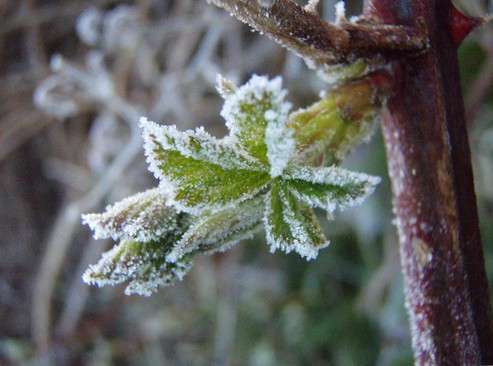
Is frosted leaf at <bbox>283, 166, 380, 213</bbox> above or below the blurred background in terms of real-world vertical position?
below

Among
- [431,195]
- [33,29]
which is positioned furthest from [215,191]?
[33,29]

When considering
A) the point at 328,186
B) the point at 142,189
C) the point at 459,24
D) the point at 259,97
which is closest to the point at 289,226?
the point at 328,186

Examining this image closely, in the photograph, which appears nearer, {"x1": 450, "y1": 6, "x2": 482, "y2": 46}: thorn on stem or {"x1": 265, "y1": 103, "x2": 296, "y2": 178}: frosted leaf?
{"x1": 265, "y1": 103, "x2": 296, "y2": 178}: frosted leaf

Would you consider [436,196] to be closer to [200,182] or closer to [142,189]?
[200,182]

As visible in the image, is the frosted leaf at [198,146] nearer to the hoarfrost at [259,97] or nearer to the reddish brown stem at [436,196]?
the hoarfrost at [259,97]

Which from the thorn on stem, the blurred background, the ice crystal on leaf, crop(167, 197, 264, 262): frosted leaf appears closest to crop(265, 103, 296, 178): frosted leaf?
the ice crystal on leaf

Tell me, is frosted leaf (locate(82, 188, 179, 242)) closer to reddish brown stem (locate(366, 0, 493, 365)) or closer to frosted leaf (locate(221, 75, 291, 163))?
frosted leaf (locate(221, 75, 291, 163))

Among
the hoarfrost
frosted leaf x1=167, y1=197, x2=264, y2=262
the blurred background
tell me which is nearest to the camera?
the hoarfrost

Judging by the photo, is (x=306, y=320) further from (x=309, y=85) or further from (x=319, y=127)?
(x=319, y=127)
